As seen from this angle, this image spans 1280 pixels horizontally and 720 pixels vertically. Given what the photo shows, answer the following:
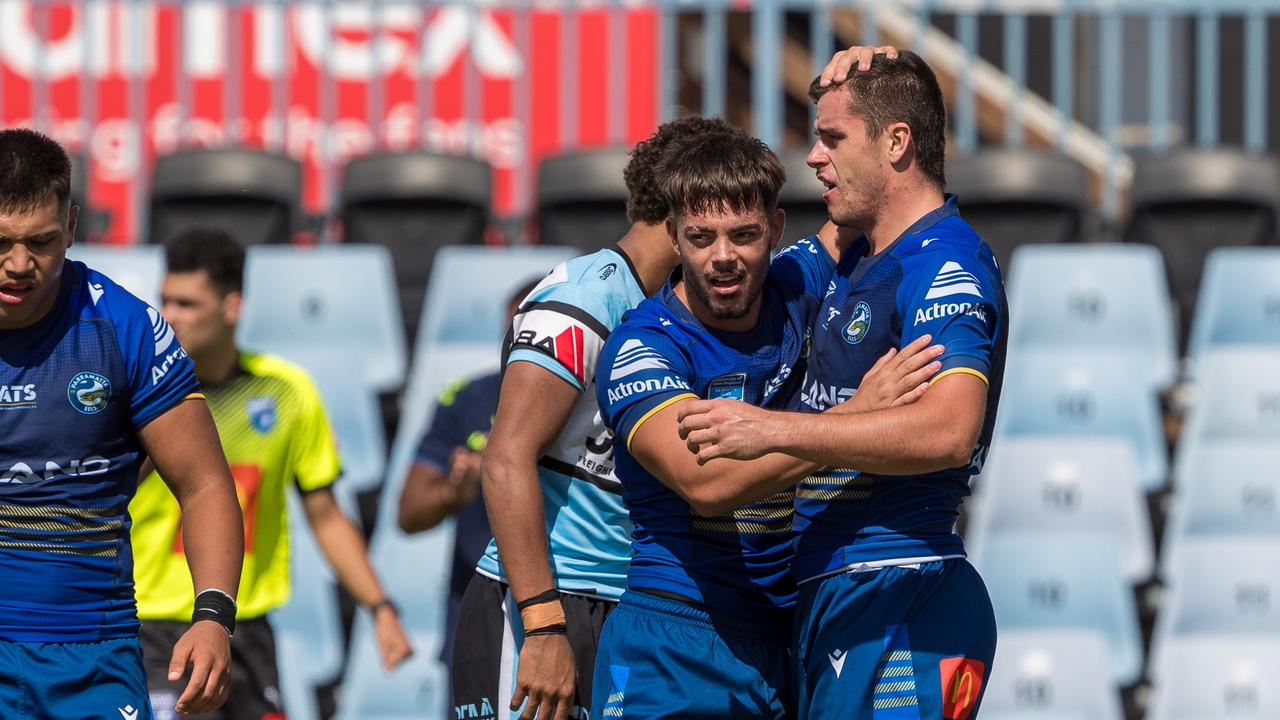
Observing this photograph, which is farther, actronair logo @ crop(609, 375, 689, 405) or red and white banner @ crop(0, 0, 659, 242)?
red and white banner @ crop(0, 0, 659, 242)

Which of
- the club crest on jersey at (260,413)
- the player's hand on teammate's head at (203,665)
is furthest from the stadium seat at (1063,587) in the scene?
the player's hand on teammate's head at (203,665)

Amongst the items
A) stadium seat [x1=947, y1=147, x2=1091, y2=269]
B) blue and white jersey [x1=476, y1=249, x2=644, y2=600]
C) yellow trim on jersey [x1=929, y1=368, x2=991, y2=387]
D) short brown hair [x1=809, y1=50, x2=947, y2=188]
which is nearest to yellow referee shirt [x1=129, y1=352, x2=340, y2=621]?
blue and white jersey [x1=476, y1=249, x2=644, y2=600]

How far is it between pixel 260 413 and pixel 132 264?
2766 mm

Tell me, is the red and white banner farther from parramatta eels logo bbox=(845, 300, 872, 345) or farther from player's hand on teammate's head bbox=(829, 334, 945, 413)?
player's hand on teammate's head bbox=(829, 334, 945, 413)

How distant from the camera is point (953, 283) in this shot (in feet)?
10.5

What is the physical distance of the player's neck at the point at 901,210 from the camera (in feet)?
11.2

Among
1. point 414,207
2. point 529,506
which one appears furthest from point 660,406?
point 414,207

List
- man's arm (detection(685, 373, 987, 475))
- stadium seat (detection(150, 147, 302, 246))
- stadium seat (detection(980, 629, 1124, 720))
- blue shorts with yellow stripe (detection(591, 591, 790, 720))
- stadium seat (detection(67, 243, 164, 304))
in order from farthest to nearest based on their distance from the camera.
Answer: stadium seat (detection(150, 147, 302, 246)) < stadium seat (detection(67, 243, 164, 304)) < stadium seat (detection(980, 629, 1124, 720)) < blue shorts with yellow stripe (detection(591, 591, 790, 720)) < man's arm (detection(685, 373, 987, 475))

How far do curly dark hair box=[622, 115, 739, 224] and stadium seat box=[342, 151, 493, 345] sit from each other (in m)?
4.58

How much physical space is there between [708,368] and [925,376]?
0.46 metres

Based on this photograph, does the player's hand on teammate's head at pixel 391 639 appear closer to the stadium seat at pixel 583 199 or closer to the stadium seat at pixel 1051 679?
the stadium seat at pixel 1051 679

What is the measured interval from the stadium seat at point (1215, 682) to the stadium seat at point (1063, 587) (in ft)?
0.76

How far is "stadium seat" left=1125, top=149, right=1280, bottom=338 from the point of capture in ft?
26.4

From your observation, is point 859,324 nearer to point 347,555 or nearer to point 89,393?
point 89,393
